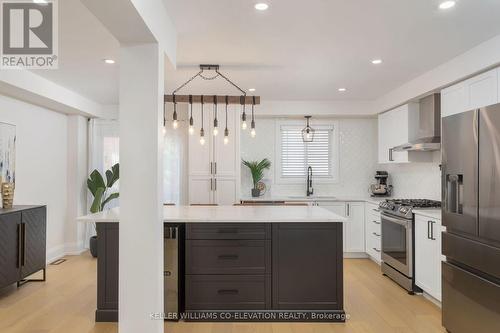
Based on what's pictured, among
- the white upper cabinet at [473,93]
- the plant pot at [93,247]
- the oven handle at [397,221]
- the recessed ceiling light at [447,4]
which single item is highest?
the recessed ceiling light at [447,4]

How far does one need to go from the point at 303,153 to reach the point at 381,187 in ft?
4.73

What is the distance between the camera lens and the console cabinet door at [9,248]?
3.72 meters

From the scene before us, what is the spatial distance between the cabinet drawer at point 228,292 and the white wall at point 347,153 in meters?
3.17

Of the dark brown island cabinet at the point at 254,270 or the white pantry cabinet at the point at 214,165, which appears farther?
the white pantry cabinet at the point at 214,165

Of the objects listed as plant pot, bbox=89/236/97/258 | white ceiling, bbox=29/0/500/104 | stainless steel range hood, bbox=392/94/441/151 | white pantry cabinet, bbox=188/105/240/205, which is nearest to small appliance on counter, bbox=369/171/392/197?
stainless steel range hood, bbox=392/94/441/151

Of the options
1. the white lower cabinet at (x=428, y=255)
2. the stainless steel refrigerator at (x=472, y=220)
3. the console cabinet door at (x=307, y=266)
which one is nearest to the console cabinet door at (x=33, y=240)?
the console cabinet door at (x=307, y=266)

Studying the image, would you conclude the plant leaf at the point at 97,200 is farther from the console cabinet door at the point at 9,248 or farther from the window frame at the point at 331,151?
the window frame at the point at 331,151

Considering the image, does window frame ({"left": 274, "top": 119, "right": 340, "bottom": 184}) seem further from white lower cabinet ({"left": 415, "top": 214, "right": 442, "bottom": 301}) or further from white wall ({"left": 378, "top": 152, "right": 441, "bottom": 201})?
white lower cabinet ({"left": 415, "top": 214, "right": 442, "bottom": 301})

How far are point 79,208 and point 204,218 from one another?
358 centimetres

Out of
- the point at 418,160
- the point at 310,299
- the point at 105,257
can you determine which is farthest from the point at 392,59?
the point at 105,257

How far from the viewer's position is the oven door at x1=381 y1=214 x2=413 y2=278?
4105mm

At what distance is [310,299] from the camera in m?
3.29

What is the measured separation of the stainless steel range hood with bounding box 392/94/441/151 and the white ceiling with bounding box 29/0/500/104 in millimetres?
444

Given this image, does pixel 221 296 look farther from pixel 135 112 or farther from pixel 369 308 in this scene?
pixel 135 112
